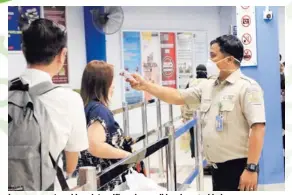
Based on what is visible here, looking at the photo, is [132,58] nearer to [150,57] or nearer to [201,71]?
[150,57]

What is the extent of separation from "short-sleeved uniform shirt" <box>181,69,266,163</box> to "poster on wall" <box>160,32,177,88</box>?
0.10 meters

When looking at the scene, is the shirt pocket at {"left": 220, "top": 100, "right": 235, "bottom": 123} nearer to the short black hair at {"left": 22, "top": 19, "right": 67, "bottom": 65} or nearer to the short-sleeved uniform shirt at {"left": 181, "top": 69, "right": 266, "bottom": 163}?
the short-sleeved uniform shirt at {"left": 181, "top": 69, "right": 266, "bottom": 163}

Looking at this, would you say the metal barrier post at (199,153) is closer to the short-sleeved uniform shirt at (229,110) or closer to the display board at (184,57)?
the short-sleeved uniform shirt at (229,110)

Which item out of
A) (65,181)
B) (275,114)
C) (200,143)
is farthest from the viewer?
(200,143)

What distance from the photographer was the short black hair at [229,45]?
1.97 metres

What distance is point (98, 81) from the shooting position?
1.94 metres

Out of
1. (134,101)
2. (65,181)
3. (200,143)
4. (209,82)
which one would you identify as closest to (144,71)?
(134,101)

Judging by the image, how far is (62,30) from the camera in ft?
6.08

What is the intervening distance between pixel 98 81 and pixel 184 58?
17.9 inches

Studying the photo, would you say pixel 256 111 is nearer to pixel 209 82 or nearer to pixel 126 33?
pixel 209 82

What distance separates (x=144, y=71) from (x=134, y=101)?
0.54 feet

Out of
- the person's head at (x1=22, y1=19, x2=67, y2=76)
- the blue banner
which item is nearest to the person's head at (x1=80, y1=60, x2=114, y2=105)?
the blue banner

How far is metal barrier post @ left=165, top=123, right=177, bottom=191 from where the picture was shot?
6.73 ft

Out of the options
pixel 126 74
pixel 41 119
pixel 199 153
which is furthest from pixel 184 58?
pixel 41 119
